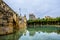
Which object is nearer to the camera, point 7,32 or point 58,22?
point 7,32

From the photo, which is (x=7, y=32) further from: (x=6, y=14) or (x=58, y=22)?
(x=58, y=22)

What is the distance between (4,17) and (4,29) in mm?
1843

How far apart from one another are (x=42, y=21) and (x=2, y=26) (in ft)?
181

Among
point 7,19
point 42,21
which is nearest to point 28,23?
point 42,21

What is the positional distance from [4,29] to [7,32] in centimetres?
134

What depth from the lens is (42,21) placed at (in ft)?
254

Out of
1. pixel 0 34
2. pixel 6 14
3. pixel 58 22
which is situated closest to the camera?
pixel 0 34

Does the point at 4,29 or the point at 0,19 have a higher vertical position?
the point at 0,19

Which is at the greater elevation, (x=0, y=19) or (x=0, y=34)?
(x=0, y=19)

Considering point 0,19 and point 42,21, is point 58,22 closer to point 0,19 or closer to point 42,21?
point 42,21

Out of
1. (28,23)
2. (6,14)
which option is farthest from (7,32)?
(28,23)

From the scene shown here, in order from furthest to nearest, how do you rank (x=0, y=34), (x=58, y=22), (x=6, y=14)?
(x=58, y=22) → (x=6, y=14) → (x=0, y=34)

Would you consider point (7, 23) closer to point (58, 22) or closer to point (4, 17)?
point (4, 17)

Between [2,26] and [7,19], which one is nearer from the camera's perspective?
[2,26]
